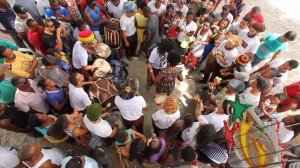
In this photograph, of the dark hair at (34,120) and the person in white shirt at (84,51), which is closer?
the dark hair at (34,120)

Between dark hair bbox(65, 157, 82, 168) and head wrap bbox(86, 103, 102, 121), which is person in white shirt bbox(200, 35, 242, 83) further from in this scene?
dark hair bbox(65, 157, 82, 168)

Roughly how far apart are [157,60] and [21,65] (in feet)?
8.66

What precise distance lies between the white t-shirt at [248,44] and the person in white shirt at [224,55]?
0.14 m

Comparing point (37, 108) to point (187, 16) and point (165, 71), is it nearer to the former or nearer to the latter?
point (165, 71)

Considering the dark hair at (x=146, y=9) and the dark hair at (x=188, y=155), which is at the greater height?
the dark hair at (x=146, y=9)

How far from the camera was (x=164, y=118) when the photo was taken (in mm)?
4246

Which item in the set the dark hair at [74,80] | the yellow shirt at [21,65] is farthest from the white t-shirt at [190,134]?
the yellow shirt at [21,65]

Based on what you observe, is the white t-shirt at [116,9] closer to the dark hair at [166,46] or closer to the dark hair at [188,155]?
the dark hair at [166,46]

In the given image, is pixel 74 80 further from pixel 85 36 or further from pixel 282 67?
pixel 282 67

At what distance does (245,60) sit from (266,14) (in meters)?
4.78

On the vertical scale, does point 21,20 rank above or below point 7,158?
above

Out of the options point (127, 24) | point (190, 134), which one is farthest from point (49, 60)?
point (190, 134)

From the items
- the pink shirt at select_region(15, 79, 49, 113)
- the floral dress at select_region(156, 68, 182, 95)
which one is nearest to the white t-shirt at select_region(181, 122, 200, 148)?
the floral dress at select_region(156, 68, 182, 95)

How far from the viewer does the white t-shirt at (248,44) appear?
5.72 meters
